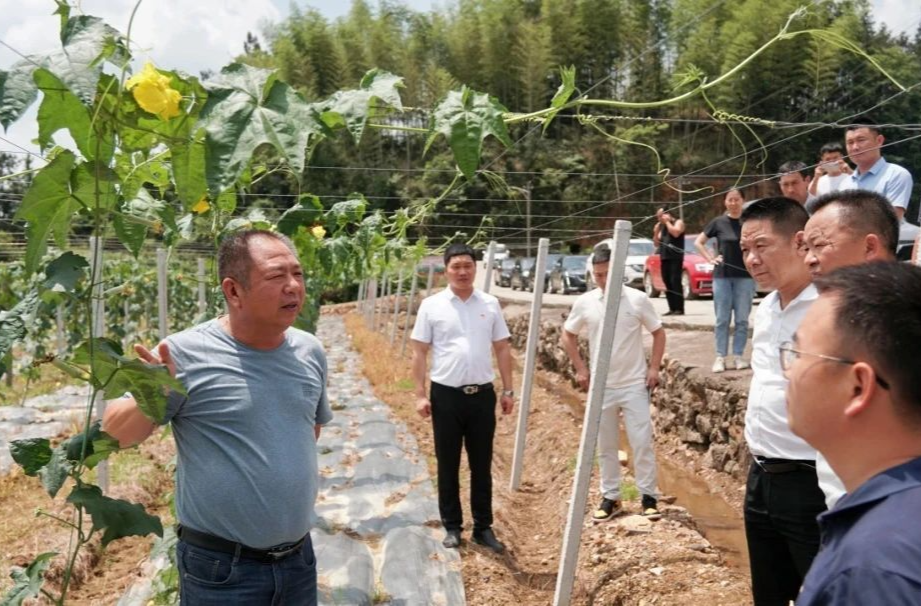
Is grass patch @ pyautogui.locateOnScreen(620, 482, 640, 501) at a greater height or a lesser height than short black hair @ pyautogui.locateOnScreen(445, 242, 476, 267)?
lesser

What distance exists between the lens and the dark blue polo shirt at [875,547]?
0.92m

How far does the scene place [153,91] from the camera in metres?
1.52

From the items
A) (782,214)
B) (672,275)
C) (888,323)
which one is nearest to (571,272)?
(672,275)

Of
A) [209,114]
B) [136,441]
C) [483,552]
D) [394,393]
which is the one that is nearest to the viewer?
[209,114]

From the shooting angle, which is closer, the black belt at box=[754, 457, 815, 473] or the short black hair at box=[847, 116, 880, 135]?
the black belt at box=[754, 457, 815, 473]

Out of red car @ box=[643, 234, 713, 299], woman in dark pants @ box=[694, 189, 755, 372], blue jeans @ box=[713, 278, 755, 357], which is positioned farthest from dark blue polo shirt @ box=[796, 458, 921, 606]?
red car @ box=[643, 234, 713, 299]

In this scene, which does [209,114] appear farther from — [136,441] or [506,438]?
[506,438]

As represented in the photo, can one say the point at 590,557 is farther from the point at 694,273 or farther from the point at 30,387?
the point at 694,273

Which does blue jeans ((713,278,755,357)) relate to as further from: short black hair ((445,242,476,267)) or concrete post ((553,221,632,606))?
concrete post ((553,221,632,606))

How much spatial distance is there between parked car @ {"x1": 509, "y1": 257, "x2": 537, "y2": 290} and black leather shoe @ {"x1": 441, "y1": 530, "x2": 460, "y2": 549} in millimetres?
17361

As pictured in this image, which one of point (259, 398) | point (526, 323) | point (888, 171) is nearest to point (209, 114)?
point (259, 398)

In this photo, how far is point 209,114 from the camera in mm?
1414

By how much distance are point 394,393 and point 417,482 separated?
→ 12.8 ft

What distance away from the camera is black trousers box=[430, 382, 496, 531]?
176 inches
